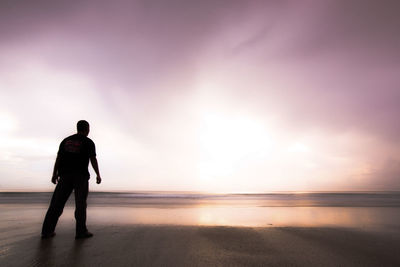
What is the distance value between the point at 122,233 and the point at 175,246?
4.70 ft

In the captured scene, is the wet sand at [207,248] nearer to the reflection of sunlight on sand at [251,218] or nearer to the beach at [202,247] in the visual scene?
the beach at [202,247]

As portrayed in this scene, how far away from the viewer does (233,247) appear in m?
3.15

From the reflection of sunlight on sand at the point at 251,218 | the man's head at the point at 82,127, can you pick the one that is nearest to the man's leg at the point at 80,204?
the man's head at the point at 82,127

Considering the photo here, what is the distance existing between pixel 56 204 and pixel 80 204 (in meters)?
0.42

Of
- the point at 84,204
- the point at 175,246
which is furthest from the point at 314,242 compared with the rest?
the point at 84,204

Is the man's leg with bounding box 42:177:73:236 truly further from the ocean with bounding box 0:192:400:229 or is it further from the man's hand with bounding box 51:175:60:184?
the ocean with bounding box 0:192:400:229

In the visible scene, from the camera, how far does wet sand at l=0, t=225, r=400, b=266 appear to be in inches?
99.7

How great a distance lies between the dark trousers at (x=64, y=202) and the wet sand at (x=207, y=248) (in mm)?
231

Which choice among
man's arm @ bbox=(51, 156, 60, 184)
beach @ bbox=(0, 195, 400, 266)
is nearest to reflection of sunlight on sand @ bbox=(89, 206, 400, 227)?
beach @ bbox=(0, 195, 400, 266)

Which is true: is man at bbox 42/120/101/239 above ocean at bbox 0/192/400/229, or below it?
above

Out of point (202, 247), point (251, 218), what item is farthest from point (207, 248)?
point (251, 218)

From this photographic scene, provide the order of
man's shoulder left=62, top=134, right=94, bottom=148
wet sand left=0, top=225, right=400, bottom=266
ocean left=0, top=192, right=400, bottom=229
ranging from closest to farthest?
wet sand left=0, top=225, right=400, bottom=266 → man's shoulder left=62, top=134, right=94, bottom=148 → ocean left=0, top=192, right=400, bottom=229

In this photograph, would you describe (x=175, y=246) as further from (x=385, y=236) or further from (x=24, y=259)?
(x=385, y=236)

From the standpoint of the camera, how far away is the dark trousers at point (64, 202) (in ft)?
12.4
